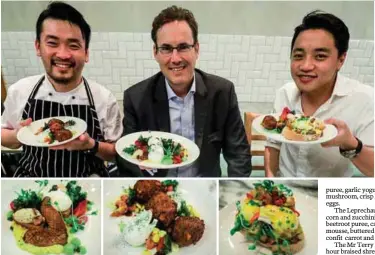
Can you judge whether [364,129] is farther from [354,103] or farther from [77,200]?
[77,200]

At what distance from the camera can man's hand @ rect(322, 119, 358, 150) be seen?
1493 mm

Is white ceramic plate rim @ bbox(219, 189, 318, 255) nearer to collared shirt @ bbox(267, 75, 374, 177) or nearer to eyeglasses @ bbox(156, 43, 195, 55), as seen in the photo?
collared shirt @ bbox(267, 75, 374, 177)

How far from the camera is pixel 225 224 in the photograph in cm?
155

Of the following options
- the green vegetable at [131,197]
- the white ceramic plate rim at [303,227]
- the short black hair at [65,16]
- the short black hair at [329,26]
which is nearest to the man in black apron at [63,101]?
the short black hair at [65,16]

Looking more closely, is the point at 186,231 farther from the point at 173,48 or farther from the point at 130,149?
the point at 173,48

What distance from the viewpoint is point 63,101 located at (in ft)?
4.92

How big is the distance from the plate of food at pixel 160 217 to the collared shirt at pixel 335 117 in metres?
0.29

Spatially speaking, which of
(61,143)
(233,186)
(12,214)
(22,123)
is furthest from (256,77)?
(12,214)

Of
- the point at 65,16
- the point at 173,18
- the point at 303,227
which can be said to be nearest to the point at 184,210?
the point at 303,227

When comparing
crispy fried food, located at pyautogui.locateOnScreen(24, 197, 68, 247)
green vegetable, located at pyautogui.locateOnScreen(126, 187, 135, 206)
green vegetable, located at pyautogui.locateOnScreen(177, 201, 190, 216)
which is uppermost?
green vegetable, located at pyautogui.locateOnScreen(126, 187, 135, 206)

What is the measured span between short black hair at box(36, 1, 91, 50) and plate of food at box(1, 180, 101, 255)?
1.63 ft

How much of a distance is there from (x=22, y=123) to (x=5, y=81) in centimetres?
15

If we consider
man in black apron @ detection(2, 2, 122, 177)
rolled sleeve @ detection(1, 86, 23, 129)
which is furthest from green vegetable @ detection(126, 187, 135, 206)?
rolled sleeve @ detection(1, 86, 23, 129)

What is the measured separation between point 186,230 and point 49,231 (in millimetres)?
465
